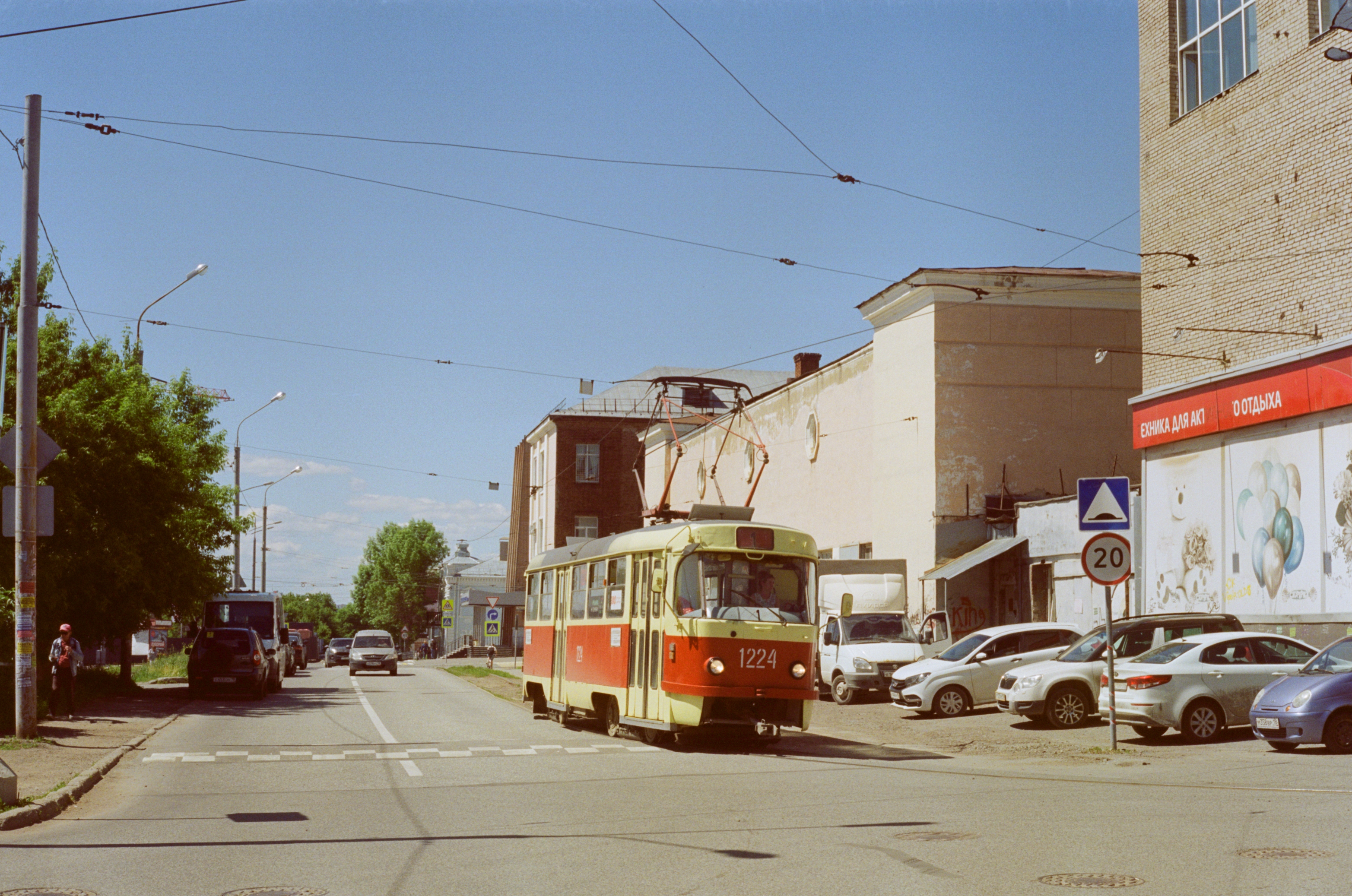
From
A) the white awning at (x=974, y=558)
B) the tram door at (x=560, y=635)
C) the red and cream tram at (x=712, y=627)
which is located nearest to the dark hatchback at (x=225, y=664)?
the tram door at (x=560, y=635)

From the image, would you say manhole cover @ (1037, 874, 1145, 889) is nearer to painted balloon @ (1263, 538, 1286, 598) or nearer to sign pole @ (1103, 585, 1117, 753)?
sign pole @ (1103, 585, 1117, 753)

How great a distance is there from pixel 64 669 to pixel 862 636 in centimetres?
1545

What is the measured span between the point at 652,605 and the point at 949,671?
8.26 m

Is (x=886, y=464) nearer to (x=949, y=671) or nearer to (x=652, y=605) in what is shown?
(x=949, y=671)

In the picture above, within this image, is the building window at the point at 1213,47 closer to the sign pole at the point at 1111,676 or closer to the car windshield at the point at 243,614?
the sign pole at the point at 1111,676

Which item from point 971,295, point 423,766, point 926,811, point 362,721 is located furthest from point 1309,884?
point 971,295

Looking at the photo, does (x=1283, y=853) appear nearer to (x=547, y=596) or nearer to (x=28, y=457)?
(x=28, y=457)

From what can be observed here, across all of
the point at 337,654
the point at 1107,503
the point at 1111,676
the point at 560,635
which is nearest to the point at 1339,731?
the point at 1111,676

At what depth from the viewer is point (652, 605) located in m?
18.1

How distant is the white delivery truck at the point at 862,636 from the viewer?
1137 inches

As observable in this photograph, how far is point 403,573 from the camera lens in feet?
404

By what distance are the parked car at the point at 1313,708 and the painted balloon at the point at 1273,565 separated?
7.29 m

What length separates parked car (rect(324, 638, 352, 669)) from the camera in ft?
237

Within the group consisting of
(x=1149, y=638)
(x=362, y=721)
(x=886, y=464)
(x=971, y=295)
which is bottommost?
(x=362, y=721)
